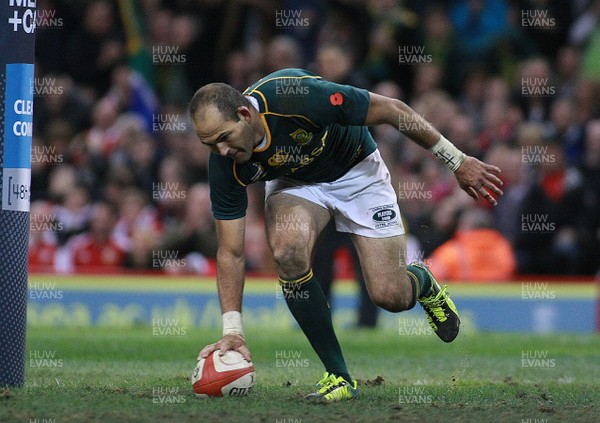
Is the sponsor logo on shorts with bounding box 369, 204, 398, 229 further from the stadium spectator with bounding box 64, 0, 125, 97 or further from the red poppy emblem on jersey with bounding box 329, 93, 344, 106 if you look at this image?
the stadium spectator with bounding box 64, 0, 125, 97

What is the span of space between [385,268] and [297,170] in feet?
2.94

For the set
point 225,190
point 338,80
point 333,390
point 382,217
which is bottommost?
point 333,390

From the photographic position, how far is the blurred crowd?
14.3 m

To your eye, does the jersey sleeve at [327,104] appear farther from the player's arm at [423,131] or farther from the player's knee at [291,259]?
the player's knee at [291,259]

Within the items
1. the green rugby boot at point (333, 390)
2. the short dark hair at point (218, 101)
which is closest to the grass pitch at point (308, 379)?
the green rugby boot at point (333, 390)

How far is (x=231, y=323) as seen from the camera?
22.4 feet

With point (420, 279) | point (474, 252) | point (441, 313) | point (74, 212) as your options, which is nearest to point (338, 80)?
point (474, 252)

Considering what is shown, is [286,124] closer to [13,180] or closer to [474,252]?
[13,180]

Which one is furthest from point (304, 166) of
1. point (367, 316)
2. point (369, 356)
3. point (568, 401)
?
point (367, 316)

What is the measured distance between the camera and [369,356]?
10445mm

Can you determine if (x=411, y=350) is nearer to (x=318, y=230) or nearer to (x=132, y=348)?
(x=132, y=348)

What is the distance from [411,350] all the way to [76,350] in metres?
3.36

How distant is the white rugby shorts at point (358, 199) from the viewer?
7477 millimetres

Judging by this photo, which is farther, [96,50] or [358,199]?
[96,50]
